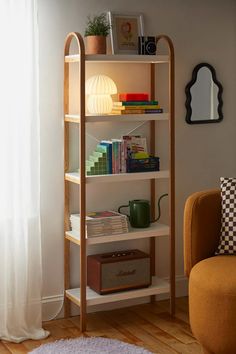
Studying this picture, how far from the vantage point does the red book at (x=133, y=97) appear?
4105mm

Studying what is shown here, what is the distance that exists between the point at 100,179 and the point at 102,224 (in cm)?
27

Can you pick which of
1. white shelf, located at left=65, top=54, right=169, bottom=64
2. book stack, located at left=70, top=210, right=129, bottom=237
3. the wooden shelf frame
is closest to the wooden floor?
the wooden shelf frame

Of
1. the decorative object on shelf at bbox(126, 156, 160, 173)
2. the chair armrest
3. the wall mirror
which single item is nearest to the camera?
the chair armrest

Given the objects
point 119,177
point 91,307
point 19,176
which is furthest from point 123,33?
point 91,307

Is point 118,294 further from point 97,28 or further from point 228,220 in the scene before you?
point 97,28

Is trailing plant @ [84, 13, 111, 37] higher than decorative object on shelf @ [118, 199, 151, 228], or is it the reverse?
trailing plant @ [84, 13, 111, 37]

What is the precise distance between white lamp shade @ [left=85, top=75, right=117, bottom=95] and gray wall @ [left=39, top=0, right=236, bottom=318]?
0.19m

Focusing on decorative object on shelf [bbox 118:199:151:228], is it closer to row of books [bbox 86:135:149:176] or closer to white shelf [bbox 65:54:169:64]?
row of books [bbox 86:135:149:176]

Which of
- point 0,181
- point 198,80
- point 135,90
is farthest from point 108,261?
point 198,80

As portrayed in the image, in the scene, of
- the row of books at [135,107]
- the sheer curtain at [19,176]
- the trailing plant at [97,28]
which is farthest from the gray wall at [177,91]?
the row of books at [135,107]

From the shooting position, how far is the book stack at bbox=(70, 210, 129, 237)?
3.98 m

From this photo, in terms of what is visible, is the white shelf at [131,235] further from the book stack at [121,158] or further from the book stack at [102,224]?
the book stack at [121,158]

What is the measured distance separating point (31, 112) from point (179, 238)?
144 cm

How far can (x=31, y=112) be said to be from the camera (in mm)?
3861
